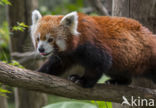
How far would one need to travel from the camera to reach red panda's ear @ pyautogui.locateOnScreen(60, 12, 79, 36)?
2.75 meters

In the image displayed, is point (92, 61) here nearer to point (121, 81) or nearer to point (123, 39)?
point (123, 39)

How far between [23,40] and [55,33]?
2293 mm

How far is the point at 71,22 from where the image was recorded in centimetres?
279

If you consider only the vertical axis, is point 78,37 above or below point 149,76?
above

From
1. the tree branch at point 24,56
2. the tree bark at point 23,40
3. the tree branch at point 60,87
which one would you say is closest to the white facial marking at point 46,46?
the tree branch at point 60,87

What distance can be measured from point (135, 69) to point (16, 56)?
2604 millimetres

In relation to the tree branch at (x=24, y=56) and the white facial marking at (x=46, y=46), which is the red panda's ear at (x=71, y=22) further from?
the tree branch at (x=24, y=56)

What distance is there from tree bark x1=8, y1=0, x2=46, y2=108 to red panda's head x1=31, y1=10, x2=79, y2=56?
6.00 ft

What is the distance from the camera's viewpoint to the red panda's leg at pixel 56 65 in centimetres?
309

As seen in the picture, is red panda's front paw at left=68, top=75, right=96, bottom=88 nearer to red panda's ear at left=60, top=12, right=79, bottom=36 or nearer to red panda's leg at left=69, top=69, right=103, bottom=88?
red panda's leg at left=69, top=69, right=103, bottom=88

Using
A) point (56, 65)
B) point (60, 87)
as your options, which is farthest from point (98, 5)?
point (60, 87)

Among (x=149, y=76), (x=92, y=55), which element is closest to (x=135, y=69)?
(x=149, y=76)

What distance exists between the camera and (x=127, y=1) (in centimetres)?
331

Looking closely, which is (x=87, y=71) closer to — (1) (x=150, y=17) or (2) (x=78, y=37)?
(2) (x=78, y=37)
